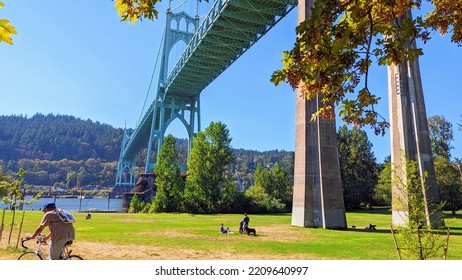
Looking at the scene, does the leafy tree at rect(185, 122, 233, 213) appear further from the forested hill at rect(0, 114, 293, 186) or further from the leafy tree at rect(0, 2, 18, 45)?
the forested hill at rect(0, 114, 293, 186)

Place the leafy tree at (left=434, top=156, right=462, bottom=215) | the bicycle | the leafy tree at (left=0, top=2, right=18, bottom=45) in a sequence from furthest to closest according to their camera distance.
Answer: the leafy tree at (left=434, top=156, right=462, bottom=215), the bicycle, the leafy tree at (left=0, top=2, right=18, bottom=45)

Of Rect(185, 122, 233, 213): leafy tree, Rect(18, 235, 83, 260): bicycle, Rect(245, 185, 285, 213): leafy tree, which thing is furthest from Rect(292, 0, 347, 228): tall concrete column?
Rect(245, 185, 285, 213): leafy tree

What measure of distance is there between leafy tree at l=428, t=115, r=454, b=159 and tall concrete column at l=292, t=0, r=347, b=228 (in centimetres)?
3595

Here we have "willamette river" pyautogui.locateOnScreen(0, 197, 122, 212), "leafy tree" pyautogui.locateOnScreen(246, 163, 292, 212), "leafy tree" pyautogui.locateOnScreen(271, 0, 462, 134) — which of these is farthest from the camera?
"willamette river" pyautogui.locateOnScreen(0, 197, 122, 212)

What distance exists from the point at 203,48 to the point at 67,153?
11692 centimetres

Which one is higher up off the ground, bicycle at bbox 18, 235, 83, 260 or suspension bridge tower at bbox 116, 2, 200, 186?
suspension bridge tower at bbox 116, 2, 200, 186

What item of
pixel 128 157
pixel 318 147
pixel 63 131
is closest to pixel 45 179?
pixel 63 131

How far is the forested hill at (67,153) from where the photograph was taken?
405 feet

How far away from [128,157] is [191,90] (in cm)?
4383

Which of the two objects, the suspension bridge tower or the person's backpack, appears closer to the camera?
the person's backpack

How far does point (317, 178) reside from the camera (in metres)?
20.0

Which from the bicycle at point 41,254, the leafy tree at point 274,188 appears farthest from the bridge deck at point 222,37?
the bicycle at point 41,254

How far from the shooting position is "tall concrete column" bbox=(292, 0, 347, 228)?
64.8 feet
